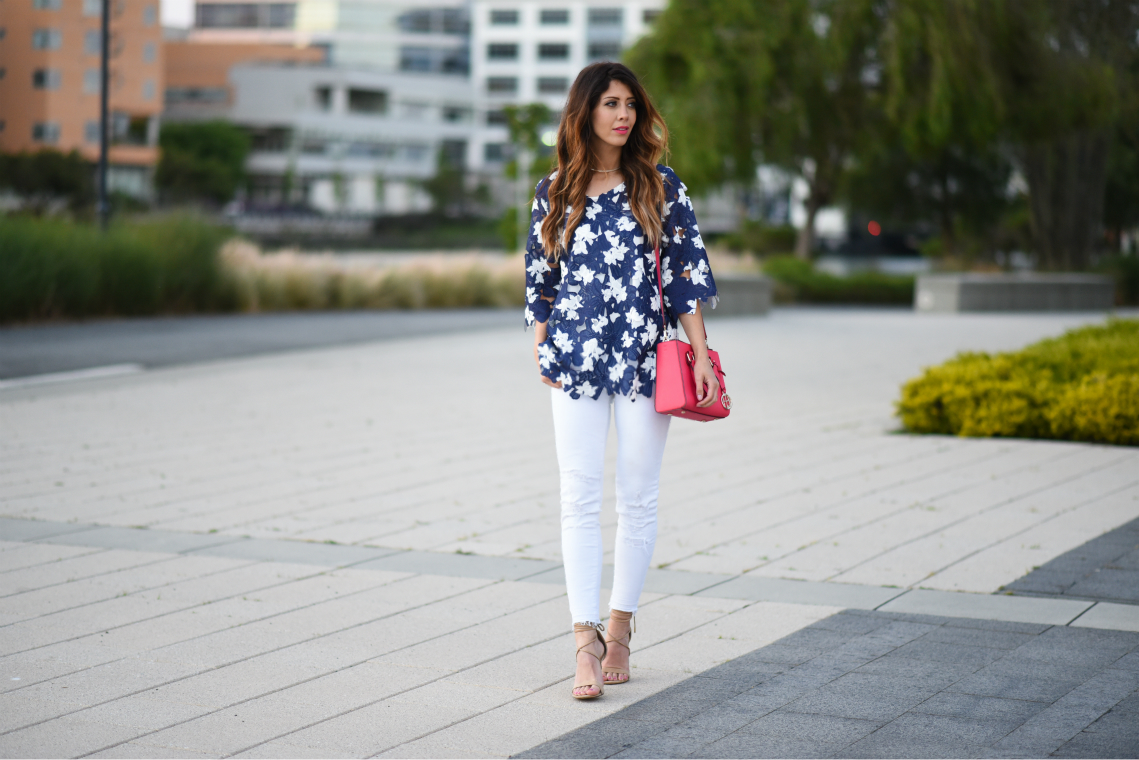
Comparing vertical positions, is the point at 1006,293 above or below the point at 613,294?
below

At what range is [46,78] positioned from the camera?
27.2 m

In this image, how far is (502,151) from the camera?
11912 centimetres

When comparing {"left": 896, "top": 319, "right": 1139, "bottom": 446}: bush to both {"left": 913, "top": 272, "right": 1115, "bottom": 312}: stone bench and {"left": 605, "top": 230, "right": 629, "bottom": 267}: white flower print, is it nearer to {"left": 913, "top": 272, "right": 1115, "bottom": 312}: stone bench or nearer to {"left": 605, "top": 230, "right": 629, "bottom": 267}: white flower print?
{"left": 605, "top": 230, "right": 629, "bottom": 267}: white flower print

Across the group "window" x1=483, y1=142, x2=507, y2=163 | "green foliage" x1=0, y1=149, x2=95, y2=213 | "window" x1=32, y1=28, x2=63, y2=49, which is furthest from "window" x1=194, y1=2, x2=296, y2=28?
"window" x1=32, y1=28, x2=63, y2=49

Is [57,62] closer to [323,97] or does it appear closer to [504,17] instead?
[323,97]

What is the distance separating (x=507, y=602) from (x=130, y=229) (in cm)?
1729

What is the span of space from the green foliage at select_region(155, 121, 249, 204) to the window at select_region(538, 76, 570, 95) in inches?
1346

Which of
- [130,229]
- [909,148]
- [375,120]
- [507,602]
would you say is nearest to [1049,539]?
[507,602]

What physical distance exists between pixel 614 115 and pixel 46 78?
26181 mm

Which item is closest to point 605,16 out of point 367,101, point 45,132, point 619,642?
point 367,101

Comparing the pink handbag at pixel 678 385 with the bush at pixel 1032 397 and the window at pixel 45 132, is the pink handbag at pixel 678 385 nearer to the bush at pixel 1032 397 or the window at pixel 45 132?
the bush at pixel 1032 397

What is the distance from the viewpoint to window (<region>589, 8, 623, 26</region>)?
116 meters

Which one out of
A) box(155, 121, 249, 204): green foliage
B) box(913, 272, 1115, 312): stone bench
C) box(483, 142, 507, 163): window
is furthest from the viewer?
box(483, 142, 507, 163): window

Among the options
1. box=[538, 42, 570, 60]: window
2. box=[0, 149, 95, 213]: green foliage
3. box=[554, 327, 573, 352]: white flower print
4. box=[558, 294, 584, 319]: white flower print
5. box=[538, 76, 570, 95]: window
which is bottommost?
box=[554, 327, 573, 352]: white flower print
